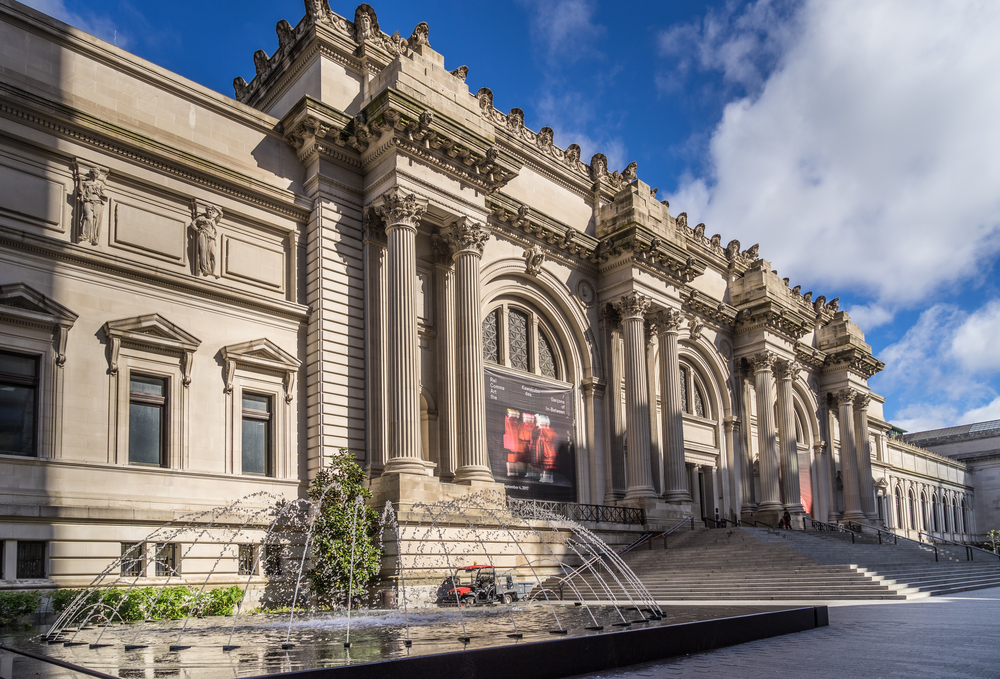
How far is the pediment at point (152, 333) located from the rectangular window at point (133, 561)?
16.4ft

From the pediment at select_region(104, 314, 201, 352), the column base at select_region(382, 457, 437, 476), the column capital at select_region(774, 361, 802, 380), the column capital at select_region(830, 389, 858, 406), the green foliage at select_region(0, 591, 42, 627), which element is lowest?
the green foliage at select_region(0, 591, 42, 627)

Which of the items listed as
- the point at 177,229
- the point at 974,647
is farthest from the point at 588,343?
the point at 974,647

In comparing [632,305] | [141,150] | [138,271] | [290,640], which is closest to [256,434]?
[138,271]

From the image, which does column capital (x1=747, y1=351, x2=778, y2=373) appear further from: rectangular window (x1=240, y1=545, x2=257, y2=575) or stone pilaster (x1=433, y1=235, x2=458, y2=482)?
rectangular window (x1=240, y1=545, x2=257, y2=575)

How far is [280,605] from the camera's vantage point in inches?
813

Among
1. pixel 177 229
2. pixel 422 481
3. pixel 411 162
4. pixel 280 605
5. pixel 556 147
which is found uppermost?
pixel 556 147

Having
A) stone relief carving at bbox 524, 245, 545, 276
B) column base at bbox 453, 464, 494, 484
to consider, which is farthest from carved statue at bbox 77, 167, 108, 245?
stone relief carving at bbox 524, 245, 545, 276

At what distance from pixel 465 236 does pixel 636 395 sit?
11.2 meters

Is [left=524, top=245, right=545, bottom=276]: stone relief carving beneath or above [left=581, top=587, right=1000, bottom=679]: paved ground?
above

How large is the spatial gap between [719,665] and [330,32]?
22.9 meters

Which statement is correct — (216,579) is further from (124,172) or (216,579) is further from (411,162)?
(411,162)

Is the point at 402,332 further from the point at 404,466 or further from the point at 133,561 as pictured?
the point at 133,561

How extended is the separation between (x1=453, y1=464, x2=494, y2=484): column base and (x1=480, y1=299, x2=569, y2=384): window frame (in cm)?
576

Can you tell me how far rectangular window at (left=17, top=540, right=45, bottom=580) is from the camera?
17.3m
